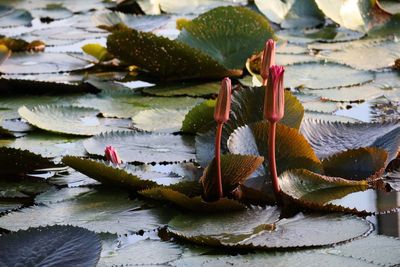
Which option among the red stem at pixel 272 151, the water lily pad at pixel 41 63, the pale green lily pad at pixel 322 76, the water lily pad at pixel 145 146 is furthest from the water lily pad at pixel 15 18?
the red stem at pixel 272 151

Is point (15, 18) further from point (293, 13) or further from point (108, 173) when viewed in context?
point (108, 173)

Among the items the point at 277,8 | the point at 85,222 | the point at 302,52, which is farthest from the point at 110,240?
the point at 277,8

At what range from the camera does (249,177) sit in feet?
4.23

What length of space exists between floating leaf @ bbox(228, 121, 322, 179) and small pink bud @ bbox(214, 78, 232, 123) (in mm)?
110

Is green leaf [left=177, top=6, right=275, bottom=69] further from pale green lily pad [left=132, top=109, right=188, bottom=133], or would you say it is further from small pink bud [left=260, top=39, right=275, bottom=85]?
small pink bud [left=260, top=39, right=275, bottom=85]

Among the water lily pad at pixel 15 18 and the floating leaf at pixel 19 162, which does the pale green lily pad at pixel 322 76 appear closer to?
the floating leaf at pixel 19 162

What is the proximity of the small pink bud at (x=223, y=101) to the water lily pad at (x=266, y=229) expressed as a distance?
13 cm

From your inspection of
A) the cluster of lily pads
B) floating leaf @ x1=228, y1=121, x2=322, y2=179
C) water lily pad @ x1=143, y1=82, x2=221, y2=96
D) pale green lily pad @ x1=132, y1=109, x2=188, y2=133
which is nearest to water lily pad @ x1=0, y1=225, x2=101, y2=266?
the cluster of lily pads

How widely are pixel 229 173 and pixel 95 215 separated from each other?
0.63 ft

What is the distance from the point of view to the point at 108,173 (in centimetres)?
131

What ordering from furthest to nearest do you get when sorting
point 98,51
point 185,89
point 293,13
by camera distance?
point 293,13 → point 98,51 → point 185,89

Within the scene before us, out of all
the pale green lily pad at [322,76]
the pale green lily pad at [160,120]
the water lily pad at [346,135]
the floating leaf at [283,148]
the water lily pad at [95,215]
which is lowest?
Result: the pale green lily pad at [322,76]

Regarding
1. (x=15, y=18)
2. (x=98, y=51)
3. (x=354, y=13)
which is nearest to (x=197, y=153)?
(x=98, y=51)

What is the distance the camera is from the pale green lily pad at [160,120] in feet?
5.45
